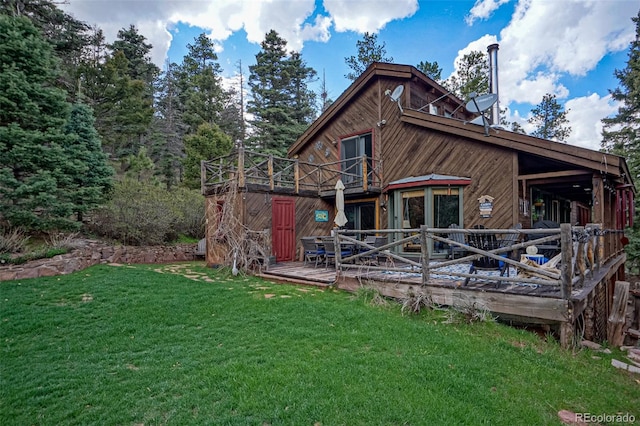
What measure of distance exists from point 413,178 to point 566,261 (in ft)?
19.3

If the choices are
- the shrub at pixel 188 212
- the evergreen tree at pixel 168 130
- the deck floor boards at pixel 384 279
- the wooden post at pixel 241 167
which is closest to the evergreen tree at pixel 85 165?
the shrub at pixel 188 212

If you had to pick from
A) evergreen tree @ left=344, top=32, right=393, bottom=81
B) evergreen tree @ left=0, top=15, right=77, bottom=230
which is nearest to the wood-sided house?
evergreen tree @ left=0, top=15, right=77, bottom=230

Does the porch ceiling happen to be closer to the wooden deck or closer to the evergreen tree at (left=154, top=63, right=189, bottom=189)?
the wooden deck

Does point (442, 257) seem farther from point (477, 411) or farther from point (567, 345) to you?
point (477, 411)

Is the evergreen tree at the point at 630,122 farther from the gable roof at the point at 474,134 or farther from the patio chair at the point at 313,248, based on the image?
the patio chair at the point at 313,248

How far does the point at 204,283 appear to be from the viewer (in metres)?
7.65

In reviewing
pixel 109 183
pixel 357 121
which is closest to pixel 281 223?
pixel 357 121

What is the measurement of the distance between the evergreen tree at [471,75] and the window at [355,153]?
1387 centimetres

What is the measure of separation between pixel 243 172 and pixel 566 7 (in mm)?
12476

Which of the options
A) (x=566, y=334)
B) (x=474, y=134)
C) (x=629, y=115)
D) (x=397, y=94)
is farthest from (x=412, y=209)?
(x=629, y=115)

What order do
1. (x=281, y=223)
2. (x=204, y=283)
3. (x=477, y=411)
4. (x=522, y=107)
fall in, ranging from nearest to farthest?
(x=477, y=411) < (x=204, y=283) < (x=281, y=223) < (x=522, y=107)

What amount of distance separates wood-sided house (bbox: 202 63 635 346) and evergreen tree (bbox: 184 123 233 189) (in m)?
7.57

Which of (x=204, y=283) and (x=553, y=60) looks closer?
(x=204, y=283)

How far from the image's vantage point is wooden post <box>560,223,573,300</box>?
170 inches
